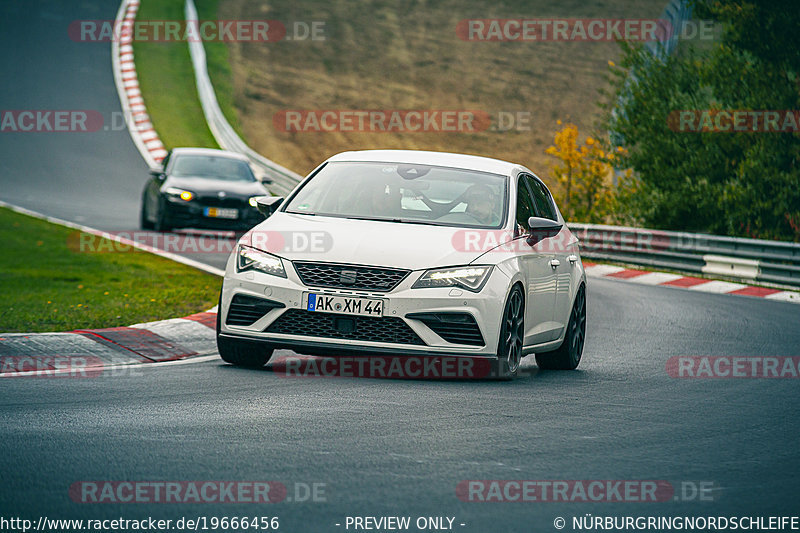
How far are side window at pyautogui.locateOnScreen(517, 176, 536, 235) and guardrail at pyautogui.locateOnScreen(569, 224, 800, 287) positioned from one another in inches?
466

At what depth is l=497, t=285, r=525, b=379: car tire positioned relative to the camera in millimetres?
8953

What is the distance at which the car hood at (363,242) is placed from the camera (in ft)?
28.8

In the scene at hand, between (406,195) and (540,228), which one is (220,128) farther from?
(540,228)

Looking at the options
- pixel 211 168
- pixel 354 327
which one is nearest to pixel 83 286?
pixel 354 327

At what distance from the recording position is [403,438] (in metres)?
6.74

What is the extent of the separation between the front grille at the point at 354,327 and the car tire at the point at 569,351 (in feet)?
6.95

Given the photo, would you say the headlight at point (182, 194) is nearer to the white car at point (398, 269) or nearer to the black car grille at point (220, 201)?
the black car grille at point (220, 201)

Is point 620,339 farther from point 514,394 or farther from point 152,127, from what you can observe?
point 152,127

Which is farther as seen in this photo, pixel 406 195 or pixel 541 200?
pixel 541 200

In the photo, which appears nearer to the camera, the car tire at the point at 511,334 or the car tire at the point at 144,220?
the car tire at the point at 511,334

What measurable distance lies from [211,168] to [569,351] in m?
14.1
